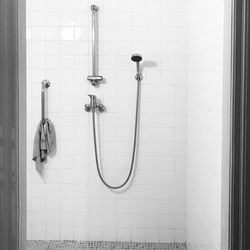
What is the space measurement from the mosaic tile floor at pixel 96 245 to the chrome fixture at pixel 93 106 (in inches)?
42.2

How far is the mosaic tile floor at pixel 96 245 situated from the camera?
4066 mm

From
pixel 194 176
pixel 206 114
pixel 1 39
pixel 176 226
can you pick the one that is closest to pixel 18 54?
pixel 1 39

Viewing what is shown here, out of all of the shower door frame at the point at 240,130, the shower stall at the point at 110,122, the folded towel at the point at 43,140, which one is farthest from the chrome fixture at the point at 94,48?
the shower door frame at the point at 240,130

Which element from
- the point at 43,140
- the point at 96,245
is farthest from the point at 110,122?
the point at 96,245

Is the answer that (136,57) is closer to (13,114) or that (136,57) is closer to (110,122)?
(110,122)

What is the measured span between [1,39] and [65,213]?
264cm

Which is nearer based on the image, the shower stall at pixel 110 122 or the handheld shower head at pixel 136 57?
the handheld shower head at pixel 136 57

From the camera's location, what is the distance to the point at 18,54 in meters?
1.89

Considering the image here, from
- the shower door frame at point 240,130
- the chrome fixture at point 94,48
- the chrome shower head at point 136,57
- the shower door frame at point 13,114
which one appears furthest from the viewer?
the chrome fixture at point 94,48

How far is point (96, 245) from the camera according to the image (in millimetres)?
4129

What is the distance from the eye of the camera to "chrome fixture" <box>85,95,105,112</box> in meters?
4.04

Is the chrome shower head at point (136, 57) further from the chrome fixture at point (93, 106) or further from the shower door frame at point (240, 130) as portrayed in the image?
the shower door frame at point (240, 130)

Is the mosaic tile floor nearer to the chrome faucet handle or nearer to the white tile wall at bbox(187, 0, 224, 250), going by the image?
the white tile wall at bbox(187, 0, 224, 250)

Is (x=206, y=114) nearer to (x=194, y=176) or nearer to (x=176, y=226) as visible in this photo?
(x=194, y=176)
